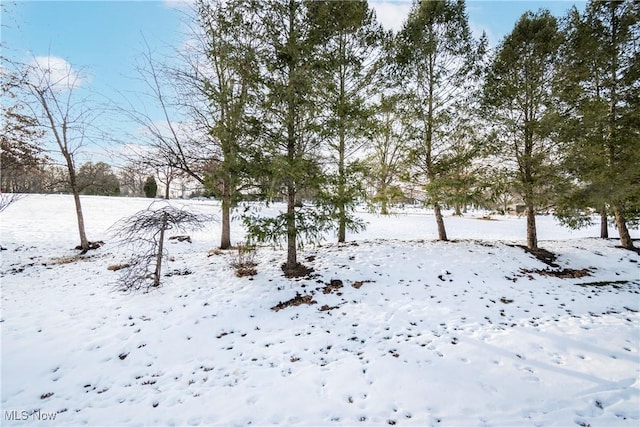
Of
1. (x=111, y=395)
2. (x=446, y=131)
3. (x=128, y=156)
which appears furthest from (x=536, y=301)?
(x=128, y=156)

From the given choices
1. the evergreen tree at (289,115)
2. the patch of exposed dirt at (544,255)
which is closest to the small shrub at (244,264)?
the evergreen tree at (289,115)

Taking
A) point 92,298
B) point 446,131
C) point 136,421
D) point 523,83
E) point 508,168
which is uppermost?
point 523,83

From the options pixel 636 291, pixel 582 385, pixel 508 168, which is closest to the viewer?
pixel 582 385

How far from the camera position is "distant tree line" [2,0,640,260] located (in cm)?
592

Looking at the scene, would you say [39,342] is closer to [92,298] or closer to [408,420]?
[92,298]

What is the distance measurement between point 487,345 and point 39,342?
7135 mm

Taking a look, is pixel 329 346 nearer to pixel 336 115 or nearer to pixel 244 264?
pixel 244 264

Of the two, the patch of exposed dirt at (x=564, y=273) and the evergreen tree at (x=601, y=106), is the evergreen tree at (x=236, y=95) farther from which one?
the evergreen tree at (x=601, y=106)

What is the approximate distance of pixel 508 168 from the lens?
335 inches

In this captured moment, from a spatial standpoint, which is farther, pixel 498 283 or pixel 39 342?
pixel 498 283

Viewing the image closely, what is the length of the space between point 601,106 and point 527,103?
6.32ft

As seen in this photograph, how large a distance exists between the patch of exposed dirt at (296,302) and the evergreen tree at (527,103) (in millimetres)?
7419

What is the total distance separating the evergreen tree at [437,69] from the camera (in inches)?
343

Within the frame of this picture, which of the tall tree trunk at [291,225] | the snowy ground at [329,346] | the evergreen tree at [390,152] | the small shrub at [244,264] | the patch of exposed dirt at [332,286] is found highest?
the evergreen tree at [390,152]
